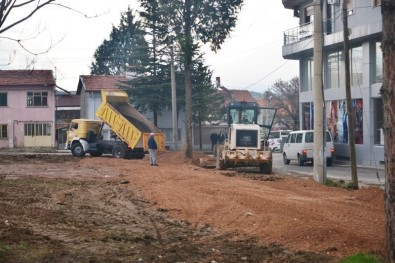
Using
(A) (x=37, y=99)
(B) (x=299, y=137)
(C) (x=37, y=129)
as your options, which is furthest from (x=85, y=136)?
(A) (x=37, y=99)

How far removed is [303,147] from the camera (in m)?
30.8

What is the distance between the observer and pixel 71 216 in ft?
41.9

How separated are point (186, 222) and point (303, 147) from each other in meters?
19.8

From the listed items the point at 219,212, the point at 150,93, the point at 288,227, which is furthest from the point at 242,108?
the point at 150,93

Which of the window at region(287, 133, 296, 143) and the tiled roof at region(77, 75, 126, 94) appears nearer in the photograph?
the window at region(287, 133, 296, 143)

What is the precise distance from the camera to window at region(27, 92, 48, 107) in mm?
56188

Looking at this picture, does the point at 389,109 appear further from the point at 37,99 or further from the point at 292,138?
the point at 37,99

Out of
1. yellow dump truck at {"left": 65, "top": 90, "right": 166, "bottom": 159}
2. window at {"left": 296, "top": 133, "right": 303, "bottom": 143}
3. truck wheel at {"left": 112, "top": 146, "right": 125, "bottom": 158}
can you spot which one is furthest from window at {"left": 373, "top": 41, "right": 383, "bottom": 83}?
truck wheel at {"left": 112, "top": 146, "right": 125, "bottom": 158}

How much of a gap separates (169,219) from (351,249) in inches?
198

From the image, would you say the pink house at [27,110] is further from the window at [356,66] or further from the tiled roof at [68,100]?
the window at [356,66]

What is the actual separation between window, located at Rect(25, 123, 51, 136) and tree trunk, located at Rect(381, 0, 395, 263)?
52718mm

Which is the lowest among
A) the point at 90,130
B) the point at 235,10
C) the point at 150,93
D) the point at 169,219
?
the point at 169,219

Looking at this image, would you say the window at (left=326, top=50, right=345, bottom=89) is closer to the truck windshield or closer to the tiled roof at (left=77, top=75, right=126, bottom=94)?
the truck windshield

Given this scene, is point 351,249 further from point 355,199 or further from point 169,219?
point 355,199
